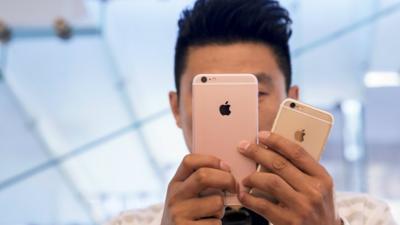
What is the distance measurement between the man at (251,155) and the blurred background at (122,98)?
56 cm

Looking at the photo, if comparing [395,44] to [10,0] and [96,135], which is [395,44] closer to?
[96,135]

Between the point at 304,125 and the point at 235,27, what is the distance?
28cm

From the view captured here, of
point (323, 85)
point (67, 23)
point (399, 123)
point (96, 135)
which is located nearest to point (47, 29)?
point (67, 23)

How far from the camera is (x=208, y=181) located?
443 millimetres

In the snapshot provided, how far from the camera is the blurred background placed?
134 centimetres

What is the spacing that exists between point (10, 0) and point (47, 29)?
0.42 feet

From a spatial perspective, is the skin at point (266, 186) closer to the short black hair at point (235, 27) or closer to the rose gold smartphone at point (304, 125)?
the rose gold smartphone at point (304, 125)

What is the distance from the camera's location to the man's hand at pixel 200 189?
0.45m

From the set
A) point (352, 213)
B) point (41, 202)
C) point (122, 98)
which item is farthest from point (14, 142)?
point (352, 213)

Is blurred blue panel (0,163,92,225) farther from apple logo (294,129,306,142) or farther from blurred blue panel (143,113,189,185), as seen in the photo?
apple logo (294,129,306,142)

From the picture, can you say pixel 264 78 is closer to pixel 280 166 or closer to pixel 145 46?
pixel 280 166

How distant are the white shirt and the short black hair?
0.74ft

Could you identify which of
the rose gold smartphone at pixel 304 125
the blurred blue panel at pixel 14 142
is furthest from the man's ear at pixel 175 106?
the blurred blue panel at pixel 14 142

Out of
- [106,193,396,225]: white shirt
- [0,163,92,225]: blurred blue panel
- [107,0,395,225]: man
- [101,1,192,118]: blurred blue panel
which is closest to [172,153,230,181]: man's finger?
[107,0,395,225]: man
